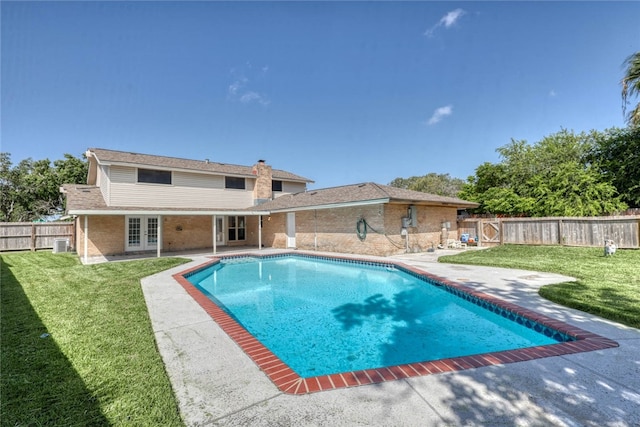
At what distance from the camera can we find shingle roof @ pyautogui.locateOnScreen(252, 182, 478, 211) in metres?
13.7

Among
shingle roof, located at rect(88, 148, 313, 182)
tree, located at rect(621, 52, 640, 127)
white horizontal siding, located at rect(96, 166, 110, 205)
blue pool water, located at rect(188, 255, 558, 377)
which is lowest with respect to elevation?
blue pool water, located at rect(188, 255, 558, 377)

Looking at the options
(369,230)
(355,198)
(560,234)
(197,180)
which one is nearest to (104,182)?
(197,180)

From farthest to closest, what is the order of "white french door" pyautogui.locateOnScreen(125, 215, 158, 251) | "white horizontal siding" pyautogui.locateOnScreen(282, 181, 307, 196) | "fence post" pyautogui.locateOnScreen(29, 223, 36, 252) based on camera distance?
"white horizontal siding" pyautogui.locateOnScreen(282, 181, 307, 196)
"fence post" pyautogui.locateOnScreen(29, 223, 36, 252)
"white french door" pyautogui.locateOnScreen(125, 215, 158, 251)

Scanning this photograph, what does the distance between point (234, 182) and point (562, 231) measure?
18.7m

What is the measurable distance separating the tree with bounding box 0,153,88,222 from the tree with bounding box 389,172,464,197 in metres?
43.9

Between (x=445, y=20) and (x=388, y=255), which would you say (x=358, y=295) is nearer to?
(x=388, y=255)

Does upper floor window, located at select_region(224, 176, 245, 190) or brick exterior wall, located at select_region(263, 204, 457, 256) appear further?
upper floor window, located at select_region(224, 176, 245, 190)

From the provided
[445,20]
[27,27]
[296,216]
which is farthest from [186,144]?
[445,20]

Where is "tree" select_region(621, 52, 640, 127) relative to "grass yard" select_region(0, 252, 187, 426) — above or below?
above

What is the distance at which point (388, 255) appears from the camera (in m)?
13.7

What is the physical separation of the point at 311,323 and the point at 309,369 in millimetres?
1810

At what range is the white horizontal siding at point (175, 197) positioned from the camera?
584 inches

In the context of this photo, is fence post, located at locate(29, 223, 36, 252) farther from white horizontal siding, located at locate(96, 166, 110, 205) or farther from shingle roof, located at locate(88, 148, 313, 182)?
shingle roof, located at locate(88, 148, 313, 182)

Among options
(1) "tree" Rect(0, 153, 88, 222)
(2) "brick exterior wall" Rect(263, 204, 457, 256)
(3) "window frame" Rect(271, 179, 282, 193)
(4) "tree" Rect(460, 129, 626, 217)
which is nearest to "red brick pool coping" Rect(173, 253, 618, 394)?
(2) "brick exterior wall" Rect(263, 204, 457, 256)
